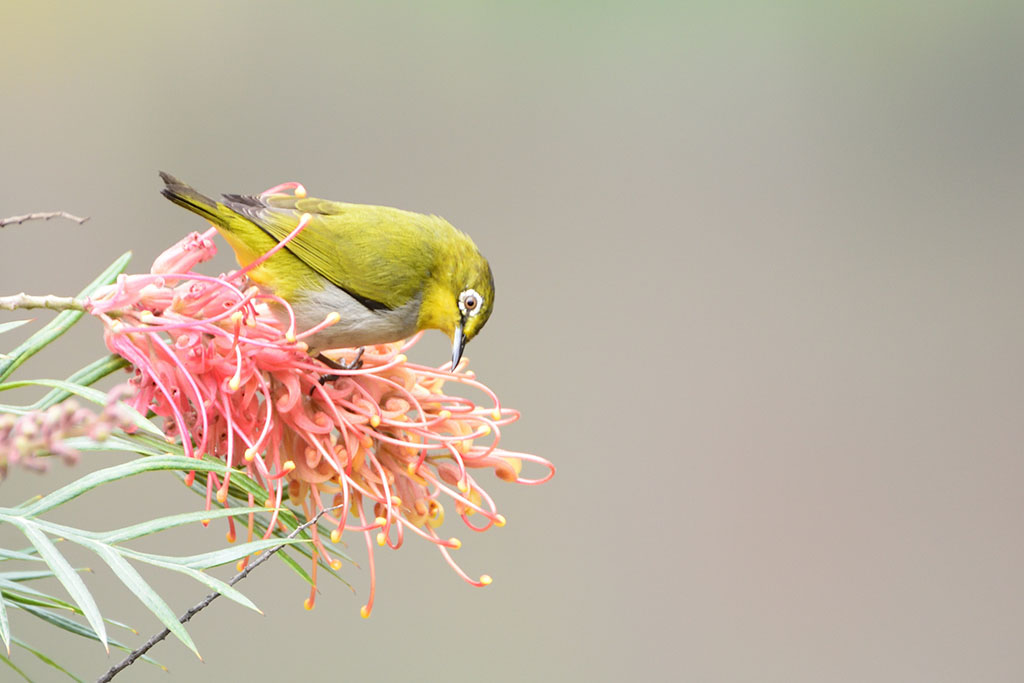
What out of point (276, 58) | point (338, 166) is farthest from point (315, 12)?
point (338, 166)

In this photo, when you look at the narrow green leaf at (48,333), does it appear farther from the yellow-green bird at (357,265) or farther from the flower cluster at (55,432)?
the flower cluster at (55,432)

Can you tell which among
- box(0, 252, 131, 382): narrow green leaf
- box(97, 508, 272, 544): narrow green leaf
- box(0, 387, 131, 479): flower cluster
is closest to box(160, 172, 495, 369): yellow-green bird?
box(0, 252, 131, 382): narrow green leaf

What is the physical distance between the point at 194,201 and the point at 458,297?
31 centimetres

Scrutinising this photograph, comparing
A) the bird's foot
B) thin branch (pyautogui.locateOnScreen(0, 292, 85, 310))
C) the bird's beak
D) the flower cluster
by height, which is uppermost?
the flower cluster

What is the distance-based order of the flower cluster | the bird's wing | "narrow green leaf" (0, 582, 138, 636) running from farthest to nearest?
the bird's wing < "narrow green leaf" (0, 582, 138, 636) < the flower cluster

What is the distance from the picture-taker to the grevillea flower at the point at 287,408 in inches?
31.9

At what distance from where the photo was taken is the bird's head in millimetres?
1174

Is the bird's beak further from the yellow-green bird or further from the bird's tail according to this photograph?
the bird's tail

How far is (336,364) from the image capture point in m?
0.98

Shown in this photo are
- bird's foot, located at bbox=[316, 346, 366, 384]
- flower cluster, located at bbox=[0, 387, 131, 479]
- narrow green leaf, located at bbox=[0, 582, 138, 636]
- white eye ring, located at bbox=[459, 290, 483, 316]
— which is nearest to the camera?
flower cluster, located at bbox=[0, 387, 131, 479]

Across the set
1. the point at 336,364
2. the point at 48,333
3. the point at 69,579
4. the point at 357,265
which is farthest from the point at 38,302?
the point at 357,265

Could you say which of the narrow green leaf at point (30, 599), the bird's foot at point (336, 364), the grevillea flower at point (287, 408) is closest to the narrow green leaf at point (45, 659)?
the narrow green leaf at point (30, 599)

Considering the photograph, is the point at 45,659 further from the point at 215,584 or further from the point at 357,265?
the point at 357,265

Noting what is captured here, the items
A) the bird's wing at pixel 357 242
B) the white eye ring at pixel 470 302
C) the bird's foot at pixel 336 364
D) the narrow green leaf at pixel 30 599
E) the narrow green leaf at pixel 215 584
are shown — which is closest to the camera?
the narrow green leaf at pixel 215 584
